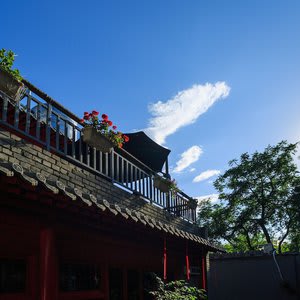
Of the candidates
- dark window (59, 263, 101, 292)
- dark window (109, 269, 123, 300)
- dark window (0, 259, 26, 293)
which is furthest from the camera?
dark window (109, 269, 123, 300)

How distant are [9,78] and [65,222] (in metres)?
1.96

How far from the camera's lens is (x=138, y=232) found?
6770 millimetres

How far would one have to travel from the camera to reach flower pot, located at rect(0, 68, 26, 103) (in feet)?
15.8

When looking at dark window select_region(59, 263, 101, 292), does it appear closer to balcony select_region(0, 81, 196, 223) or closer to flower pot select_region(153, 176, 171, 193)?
balcony select_region(0, 81, 196, 223)

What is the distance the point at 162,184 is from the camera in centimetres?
959

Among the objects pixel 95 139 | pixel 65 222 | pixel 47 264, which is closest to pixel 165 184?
pixel 95 139

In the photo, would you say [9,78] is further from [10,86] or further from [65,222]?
[65,222]

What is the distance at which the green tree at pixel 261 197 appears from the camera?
2252 cm

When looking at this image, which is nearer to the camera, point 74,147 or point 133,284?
point 74,147

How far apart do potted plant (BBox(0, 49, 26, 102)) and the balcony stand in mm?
93

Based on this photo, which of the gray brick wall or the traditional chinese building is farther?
the gray brick wall

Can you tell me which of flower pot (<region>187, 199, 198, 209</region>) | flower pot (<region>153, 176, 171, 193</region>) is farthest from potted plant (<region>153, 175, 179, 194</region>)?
flower pot (<region>187, 199, 198, 209</region>)

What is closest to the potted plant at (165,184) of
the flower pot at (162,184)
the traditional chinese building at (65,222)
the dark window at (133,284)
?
the flower pot at (162,184)

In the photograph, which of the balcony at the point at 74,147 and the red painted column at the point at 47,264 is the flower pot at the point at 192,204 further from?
the red painted column at the point at 47,264
